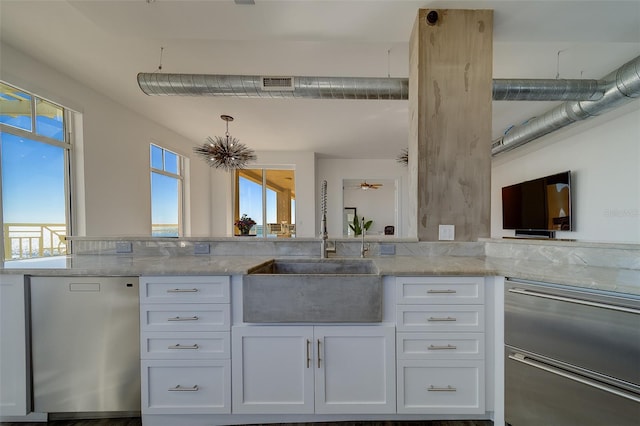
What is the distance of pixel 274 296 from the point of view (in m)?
1.22

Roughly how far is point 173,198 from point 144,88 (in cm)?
295

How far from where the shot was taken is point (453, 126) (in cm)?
172

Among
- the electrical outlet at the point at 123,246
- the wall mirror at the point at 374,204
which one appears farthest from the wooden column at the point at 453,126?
the wall mirror at the point at 374,204

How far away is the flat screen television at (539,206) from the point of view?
11.1 ft

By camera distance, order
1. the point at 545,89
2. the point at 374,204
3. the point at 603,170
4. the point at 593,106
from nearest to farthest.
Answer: the point at 545,89, the point at 593,106, the point at 603,170, the point at 374,204

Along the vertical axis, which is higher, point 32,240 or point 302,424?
point 32,240

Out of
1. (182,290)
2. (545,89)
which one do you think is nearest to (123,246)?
(182,290)

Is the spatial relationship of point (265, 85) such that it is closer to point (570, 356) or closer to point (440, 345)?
point (440, 345)

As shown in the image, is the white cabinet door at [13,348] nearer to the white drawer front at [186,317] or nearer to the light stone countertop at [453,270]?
the light stone countertop at [453,270]

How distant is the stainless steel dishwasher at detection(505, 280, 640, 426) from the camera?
0.89 meters

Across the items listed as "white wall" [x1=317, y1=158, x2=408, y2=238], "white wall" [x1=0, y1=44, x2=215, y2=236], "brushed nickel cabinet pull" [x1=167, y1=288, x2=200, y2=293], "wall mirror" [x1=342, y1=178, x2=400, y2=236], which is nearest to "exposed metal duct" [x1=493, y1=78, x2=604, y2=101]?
"brushed nickel cabinet pull" [x1=167, y1=288, x2=200, y2=293]

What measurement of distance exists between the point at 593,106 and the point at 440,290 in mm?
3002

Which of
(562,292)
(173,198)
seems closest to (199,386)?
(562,292)

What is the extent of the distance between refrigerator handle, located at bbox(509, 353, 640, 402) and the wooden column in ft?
2.59
